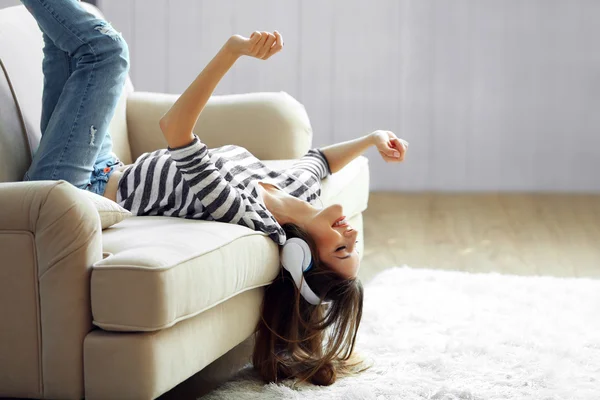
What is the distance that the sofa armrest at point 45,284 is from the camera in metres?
1.63

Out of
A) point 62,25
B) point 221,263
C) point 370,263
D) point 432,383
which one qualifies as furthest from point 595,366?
point 62,25

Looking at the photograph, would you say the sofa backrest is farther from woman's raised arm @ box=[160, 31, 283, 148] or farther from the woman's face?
the woman's face

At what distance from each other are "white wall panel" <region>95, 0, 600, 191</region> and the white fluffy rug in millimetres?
A: 1912

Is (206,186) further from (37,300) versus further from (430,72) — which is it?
(430,72)

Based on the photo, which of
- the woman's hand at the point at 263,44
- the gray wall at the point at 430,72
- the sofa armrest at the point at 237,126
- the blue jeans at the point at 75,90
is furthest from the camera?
the gray wall at the point at 430,72

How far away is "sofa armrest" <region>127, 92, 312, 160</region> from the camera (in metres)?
2.93

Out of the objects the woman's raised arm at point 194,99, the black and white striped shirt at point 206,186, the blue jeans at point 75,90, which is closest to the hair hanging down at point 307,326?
the black and white striped shirt at point 206,186

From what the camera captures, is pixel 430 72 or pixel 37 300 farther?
pixel 430 72

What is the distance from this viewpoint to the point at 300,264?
2.08 m

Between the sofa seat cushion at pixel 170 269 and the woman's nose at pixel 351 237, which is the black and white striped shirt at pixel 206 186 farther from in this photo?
the woman's nose at pixel 351 237

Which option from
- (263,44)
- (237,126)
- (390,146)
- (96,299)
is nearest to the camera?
(96,299)

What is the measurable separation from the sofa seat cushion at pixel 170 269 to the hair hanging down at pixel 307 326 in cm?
9

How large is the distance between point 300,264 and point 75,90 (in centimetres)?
76

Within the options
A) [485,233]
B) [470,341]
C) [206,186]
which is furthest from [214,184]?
[485,233]
